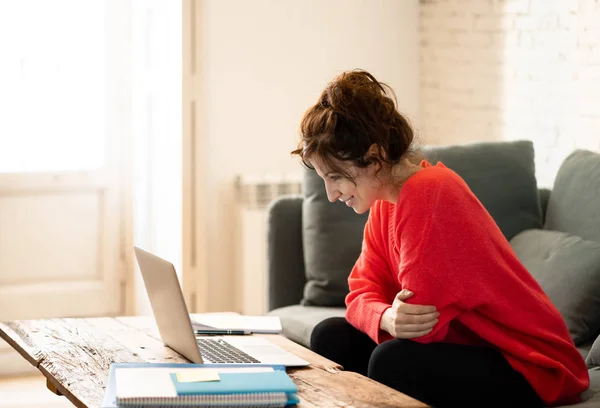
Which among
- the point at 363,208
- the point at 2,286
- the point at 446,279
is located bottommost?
the point at 2,286

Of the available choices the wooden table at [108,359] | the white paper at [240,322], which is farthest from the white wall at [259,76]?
the wooden table at [108,359]

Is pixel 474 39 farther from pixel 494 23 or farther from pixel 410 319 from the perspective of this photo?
pixel 410 319

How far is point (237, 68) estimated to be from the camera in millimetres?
4316

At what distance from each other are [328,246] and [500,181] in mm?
601

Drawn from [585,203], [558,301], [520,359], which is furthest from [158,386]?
[585,203]

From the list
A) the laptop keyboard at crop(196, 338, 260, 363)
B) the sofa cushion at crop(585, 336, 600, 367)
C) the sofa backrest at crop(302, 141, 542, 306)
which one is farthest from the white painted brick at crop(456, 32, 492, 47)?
the laptop keyboard at crop(196, 338, 260, 363)

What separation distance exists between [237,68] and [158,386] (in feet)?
9.17

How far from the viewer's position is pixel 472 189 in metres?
3.13

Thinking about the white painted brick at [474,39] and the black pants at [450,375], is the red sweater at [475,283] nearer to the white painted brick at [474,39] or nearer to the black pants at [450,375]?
the black pants at [450,375]

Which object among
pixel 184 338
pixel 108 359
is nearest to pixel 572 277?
pixel 184 338

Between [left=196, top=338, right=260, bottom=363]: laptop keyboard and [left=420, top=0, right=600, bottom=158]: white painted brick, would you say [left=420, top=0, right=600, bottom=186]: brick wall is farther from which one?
[left=196, top=338, right=260, bottom=363]: laptop keyboard

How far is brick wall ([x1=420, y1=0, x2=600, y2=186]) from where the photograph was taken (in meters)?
3.57

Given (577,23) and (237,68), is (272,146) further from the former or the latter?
(577,23)

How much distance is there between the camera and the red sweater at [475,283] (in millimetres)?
2066
